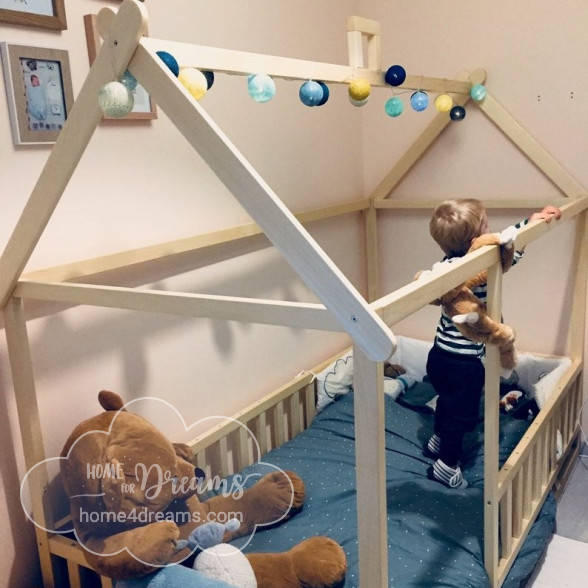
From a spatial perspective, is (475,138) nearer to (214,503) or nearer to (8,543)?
(214,503)

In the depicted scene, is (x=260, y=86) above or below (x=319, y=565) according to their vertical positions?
above

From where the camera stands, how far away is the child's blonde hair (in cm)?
170

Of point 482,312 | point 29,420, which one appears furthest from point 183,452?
point 482,312

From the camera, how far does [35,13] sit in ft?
4.57

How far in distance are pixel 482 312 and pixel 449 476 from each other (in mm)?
622

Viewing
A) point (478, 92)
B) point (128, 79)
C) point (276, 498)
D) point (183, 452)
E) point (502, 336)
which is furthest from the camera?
point (478, 92)

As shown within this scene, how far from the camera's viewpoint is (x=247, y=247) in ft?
6.84

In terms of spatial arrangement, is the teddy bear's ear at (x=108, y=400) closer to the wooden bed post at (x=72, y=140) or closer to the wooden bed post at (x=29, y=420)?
the wooden bed post at (x=29, y=420)

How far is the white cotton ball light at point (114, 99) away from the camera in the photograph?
1017 millimetres

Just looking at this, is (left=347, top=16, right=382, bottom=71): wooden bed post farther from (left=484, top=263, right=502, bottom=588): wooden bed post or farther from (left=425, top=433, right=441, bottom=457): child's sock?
(left=425, top=433, right=441, bottom=457): child's sock

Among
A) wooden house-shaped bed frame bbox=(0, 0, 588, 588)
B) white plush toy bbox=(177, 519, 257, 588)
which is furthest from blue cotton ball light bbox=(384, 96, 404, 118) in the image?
white plush toy bbox=(177, 519, 257, 588)

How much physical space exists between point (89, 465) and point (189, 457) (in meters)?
0.24

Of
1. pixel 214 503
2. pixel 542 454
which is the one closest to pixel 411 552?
pixel 214 503

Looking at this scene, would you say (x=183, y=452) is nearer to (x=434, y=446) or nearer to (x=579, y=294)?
(x=434, y=446)
